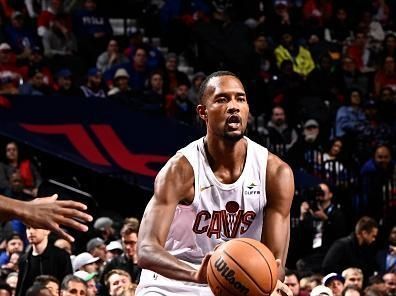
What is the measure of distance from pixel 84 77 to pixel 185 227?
9561 millimetres

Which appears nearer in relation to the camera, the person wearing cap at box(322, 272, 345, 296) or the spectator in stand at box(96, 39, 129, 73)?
the person wearing cap at box(322, 272, 345, 296)

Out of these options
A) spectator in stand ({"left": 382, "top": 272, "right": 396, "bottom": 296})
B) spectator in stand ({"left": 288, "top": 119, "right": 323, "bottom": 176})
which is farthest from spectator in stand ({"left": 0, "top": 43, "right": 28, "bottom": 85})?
spectator in stand ({"left": 382, "top": 272, "right": 396, "bottom": 296})

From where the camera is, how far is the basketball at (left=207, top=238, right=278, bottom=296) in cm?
698

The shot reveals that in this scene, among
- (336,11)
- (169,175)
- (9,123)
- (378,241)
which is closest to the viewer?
(169,175)

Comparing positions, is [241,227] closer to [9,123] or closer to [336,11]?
[9,123]

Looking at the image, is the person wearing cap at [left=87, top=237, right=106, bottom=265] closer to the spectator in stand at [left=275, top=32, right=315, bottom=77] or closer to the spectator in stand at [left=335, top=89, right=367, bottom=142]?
the spectator in stand at [left=335, top=89, right=367, bottom=142]

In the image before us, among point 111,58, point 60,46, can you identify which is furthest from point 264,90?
point 60,46

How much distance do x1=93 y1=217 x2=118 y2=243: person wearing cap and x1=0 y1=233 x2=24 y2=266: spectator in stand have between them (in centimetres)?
112

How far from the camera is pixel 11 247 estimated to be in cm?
1278

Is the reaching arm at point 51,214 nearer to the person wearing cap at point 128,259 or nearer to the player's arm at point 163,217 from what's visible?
the player's arm at point 163,217

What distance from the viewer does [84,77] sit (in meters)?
17.4

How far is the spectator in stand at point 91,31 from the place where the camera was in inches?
720

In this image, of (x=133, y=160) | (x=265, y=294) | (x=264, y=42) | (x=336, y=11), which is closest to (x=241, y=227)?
(x=265, y=294)

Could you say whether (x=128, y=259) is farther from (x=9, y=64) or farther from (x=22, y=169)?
(x=9, y=64)
